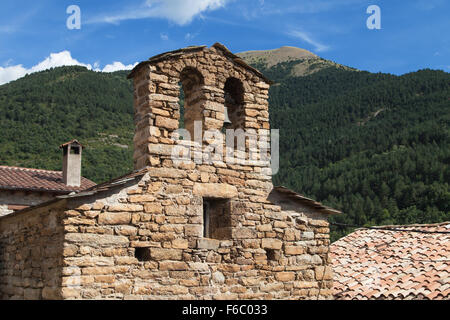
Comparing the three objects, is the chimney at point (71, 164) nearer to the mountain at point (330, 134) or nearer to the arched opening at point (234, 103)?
the arched opening at point (234, 103)

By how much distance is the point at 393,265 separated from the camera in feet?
37.6

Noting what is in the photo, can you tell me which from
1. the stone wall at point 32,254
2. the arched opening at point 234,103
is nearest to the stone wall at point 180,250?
the stone wall at point 32,254

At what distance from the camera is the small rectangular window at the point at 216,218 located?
25.8 ft

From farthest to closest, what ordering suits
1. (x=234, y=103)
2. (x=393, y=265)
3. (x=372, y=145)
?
(x=372, y=145) → (x=393, y=265) → (x=234, y=103)

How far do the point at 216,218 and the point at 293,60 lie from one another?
257 ft

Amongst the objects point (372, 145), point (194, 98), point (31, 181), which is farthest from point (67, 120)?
point (194, 98)

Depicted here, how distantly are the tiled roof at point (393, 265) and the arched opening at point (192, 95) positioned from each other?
4.31 m

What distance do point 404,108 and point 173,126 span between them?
122ft

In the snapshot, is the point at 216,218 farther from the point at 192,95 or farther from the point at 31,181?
the point at 31,181

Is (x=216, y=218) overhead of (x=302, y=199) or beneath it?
beneath

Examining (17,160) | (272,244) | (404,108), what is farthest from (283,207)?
(404,108)

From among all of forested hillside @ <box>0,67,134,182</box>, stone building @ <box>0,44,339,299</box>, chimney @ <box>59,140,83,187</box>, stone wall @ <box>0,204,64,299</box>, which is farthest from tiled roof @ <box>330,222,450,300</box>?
forested hillside @ <box>0,67,134,182</box>

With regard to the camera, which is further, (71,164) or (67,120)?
(67,120)

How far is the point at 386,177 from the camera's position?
30.8 m
